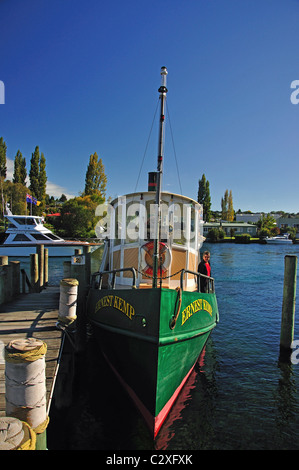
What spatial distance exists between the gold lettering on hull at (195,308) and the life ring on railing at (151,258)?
4.41ft

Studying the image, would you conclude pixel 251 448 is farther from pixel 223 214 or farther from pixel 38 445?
pixel 223 214

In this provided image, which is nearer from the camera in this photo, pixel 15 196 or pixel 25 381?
pixel 25 381

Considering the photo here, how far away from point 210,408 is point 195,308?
2318mm

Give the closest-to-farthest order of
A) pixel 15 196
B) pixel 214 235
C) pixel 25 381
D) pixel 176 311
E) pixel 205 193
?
pixel 25 381, pixel 176 311, pixel 15 196, pixel 214 235, pixel 205 193

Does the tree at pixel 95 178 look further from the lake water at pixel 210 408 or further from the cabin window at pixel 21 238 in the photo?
the lake water at pixel 210 408

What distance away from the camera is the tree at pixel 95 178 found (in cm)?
7131

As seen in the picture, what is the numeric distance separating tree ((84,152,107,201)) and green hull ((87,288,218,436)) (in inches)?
2557

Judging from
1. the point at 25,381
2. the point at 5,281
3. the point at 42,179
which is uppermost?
the point at 42,179

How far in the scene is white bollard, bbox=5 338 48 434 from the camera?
385cm

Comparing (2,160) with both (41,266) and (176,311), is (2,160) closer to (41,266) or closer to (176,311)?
(41,266)

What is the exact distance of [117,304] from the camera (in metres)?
6.99

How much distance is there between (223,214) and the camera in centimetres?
11831

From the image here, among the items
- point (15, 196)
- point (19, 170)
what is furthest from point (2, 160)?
point (15, 196)
